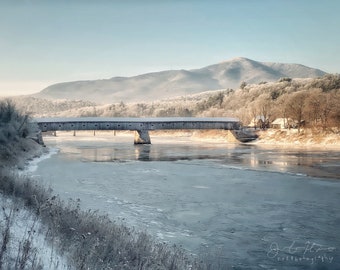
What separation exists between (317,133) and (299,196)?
179ft

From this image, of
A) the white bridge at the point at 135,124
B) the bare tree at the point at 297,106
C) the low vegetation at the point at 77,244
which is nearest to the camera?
the low vegetation at the point at 77,244

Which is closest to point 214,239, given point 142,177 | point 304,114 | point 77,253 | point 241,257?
point 241,257

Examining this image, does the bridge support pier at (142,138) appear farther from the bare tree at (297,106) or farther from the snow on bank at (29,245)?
the snow on bank at (29,245)

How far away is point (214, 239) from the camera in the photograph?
11.6 metres

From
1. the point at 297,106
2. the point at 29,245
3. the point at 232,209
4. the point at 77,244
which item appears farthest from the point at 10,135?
the point at 297,106

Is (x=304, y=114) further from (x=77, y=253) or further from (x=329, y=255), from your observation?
(x=77, y=253)

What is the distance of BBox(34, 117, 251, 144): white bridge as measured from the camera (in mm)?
Result: 71900

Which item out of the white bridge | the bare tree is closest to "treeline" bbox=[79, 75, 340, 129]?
the bare tree
